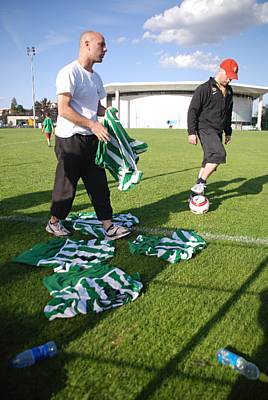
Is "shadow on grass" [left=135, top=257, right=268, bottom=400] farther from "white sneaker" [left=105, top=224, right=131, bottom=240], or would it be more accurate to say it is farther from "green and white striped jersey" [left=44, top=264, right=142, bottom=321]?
"white sneaker" [left=105, top=224, right=131, bottom=240]

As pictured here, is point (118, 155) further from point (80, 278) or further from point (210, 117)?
point (210, 117)

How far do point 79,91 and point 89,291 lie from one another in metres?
2.17

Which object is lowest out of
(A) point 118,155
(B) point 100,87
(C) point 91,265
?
(C) point 91,265

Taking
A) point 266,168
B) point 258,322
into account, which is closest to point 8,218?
point 258,322

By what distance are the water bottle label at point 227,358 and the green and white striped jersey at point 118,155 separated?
2.34m

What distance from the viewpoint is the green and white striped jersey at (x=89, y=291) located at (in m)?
2.47

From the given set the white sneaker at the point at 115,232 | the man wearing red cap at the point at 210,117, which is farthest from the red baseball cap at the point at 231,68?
the white sneaker at the point at 115,232

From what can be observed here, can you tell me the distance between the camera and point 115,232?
4.05 m

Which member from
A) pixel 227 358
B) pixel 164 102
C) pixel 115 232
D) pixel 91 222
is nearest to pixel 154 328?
pixel 227 358

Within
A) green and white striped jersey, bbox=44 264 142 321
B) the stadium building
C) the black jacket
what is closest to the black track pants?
green and white striped jersey, bbox=44 264 142 321

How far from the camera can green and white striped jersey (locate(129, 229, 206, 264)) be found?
11.3 ft

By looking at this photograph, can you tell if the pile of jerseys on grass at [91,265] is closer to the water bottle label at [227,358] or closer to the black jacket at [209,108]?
the water bottle label at [227,358]

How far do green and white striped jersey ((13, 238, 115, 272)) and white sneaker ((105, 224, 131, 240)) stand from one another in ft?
0.61

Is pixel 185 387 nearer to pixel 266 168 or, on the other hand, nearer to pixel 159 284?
pixel 159 284
